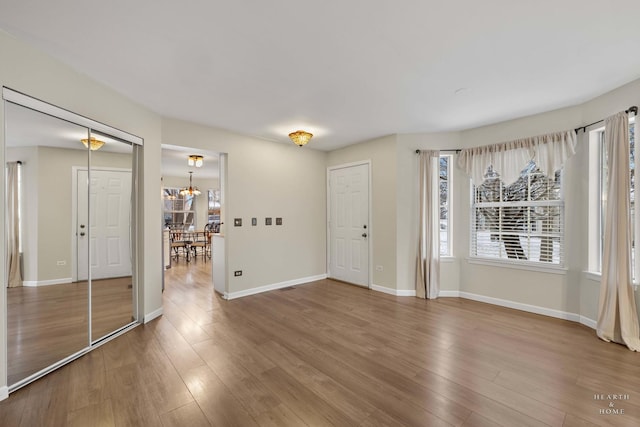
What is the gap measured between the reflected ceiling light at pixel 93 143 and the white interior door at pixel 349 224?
12.5 ft

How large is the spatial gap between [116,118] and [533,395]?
462 centimetres

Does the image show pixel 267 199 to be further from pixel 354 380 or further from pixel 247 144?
pixel 354 380

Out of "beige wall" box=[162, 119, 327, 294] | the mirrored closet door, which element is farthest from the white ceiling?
"beige wall" box=[162, 119, 327, 294]

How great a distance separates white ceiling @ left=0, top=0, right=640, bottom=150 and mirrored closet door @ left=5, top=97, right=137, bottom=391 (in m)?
0.69

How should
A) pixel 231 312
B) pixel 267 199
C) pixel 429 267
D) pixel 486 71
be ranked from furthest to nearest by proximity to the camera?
pixel 267 199 < pixel 429 267 < pixel 231 312 < pixel 486 71

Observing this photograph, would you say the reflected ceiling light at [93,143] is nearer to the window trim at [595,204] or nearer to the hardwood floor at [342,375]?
the hardwood floor at [342,375]

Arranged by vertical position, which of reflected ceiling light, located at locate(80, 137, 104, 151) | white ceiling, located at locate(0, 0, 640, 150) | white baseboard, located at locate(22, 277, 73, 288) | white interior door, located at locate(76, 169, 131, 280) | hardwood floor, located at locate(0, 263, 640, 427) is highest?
white ceiling, located at locate(0, 0, 640, 150)

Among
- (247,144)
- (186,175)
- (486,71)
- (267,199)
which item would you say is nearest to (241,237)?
(267,199)

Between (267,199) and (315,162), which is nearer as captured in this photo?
(267,199)

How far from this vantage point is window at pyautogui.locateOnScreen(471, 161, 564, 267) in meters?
3.63

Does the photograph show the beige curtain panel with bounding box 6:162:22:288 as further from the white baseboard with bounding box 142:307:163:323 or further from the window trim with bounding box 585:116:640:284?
the window trim with bounding box 585:116:640:284

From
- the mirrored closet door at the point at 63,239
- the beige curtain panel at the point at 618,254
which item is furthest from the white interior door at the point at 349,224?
the mirrored closet door at the point at 63,239

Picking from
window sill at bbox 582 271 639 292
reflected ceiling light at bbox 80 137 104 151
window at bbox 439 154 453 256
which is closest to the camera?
reflected ceiling light at bbox 80 137 104 151

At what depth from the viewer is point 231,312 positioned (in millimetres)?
3781
